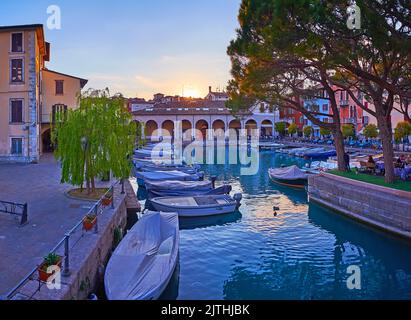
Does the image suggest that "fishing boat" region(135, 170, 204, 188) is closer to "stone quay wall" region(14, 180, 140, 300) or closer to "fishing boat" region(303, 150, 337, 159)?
"stone quay wall" region(14, 180, 140, 300)

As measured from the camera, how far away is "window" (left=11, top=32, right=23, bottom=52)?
34.9 metres

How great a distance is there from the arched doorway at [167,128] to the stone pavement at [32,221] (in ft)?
183

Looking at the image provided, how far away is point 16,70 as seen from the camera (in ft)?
115

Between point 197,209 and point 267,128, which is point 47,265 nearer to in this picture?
point 197,209

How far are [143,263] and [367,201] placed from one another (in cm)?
1219

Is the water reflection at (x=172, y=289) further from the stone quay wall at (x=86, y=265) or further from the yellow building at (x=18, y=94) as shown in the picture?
the yellow building at (x=18, y=94)

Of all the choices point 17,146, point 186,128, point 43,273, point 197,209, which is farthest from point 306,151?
point 43,273

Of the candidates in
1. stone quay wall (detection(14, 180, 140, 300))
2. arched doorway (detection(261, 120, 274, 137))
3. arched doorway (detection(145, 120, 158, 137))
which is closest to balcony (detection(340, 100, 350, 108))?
arched doorway (detection(261, 120, 274, 137))

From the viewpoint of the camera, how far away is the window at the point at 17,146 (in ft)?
115

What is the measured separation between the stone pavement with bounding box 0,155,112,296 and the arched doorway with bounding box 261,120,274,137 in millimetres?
65887

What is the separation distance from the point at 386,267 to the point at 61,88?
37.2 meters

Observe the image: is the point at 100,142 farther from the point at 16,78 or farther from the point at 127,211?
the point at 16,78

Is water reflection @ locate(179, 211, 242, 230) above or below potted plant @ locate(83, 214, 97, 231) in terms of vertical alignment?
below
